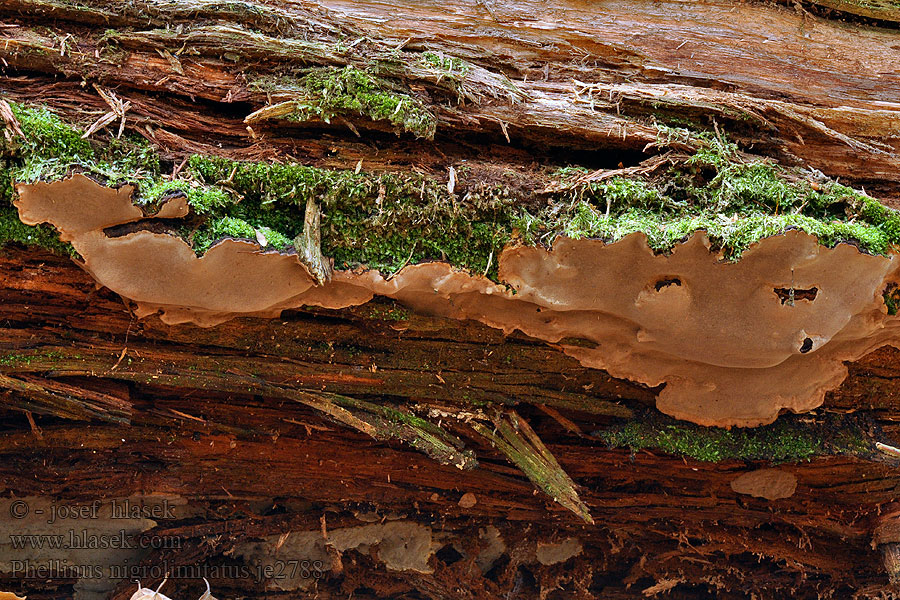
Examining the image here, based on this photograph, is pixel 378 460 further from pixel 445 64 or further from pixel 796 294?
pixel 796 294

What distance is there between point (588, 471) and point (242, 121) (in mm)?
2382

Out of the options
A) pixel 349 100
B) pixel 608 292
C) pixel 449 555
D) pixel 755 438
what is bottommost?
pixel 449 555

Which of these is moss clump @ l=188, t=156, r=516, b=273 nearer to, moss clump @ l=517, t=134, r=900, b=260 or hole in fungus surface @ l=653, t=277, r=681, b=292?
moss clump @ l=517, t=134, r=900, b=260

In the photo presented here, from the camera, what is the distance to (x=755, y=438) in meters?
2.69

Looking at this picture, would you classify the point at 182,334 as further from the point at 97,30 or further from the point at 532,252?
the point at 532,252

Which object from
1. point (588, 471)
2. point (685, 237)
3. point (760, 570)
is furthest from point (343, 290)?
point (760, 570)

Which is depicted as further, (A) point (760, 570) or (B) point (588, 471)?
(A) point (760, 570)

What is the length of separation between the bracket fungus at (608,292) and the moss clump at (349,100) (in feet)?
1.81

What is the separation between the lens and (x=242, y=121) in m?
2.25

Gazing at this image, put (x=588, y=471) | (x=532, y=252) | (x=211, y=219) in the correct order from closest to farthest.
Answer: (x=211, y=219)
(x=532, y=252)
(x=588, y=471)

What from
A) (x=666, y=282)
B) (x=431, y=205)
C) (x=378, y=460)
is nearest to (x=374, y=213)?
(x=431, y=205)

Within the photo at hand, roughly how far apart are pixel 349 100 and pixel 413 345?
3.29 feet

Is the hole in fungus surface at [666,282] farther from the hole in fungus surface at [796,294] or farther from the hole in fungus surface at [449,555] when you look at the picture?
the hole in fungus surface at [449,555]

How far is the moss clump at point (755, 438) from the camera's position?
8.83 ft
